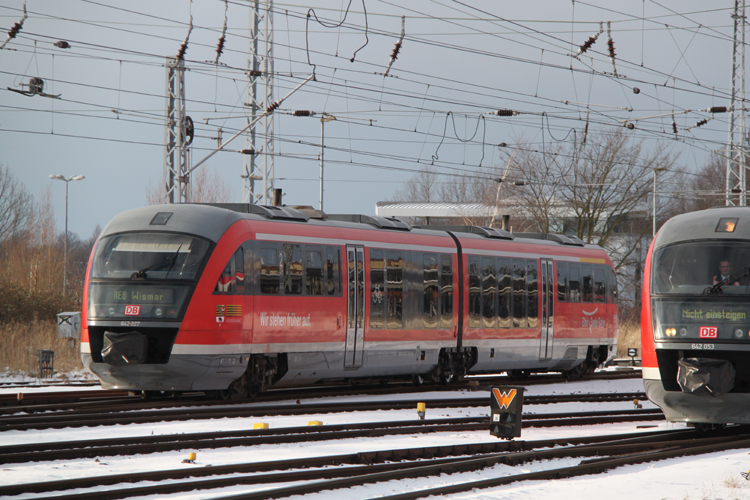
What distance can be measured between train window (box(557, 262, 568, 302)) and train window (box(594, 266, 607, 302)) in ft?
5.09

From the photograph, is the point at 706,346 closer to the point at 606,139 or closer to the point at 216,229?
the point at 216,229

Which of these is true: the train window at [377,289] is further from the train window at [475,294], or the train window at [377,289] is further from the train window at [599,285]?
the train window at [599,285]

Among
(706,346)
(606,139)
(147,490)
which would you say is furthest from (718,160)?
(147,490)

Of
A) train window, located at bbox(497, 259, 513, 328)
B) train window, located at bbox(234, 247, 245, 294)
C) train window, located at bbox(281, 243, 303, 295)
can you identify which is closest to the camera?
train window, located at bbox(234, 247, 245, 294)

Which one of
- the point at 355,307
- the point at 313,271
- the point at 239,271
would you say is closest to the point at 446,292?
the point at 355,307

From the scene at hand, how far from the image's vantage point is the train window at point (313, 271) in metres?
16.8

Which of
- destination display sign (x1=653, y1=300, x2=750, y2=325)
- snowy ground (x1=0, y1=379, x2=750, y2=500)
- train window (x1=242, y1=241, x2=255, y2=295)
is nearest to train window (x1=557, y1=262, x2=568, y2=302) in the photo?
snowy ground (x1=0, y1=379, x2=750, y2=500)

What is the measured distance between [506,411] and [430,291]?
8.38 metres

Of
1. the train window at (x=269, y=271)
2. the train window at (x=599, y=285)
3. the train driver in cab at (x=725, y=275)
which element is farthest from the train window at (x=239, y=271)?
the train window at (x=599, y=285)

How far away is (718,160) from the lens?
7862 cm

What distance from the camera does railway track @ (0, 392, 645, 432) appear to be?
12.3 meters

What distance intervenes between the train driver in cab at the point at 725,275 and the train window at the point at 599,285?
12001 mm

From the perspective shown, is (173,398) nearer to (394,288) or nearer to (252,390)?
(252,390)

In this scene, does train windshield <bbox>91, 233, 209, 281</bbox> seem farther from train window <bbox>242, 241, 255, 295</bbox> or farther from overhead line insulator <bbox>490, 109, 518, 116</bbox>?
overhead line insulator <bbox>490, 109, 518, 116</bbox>
